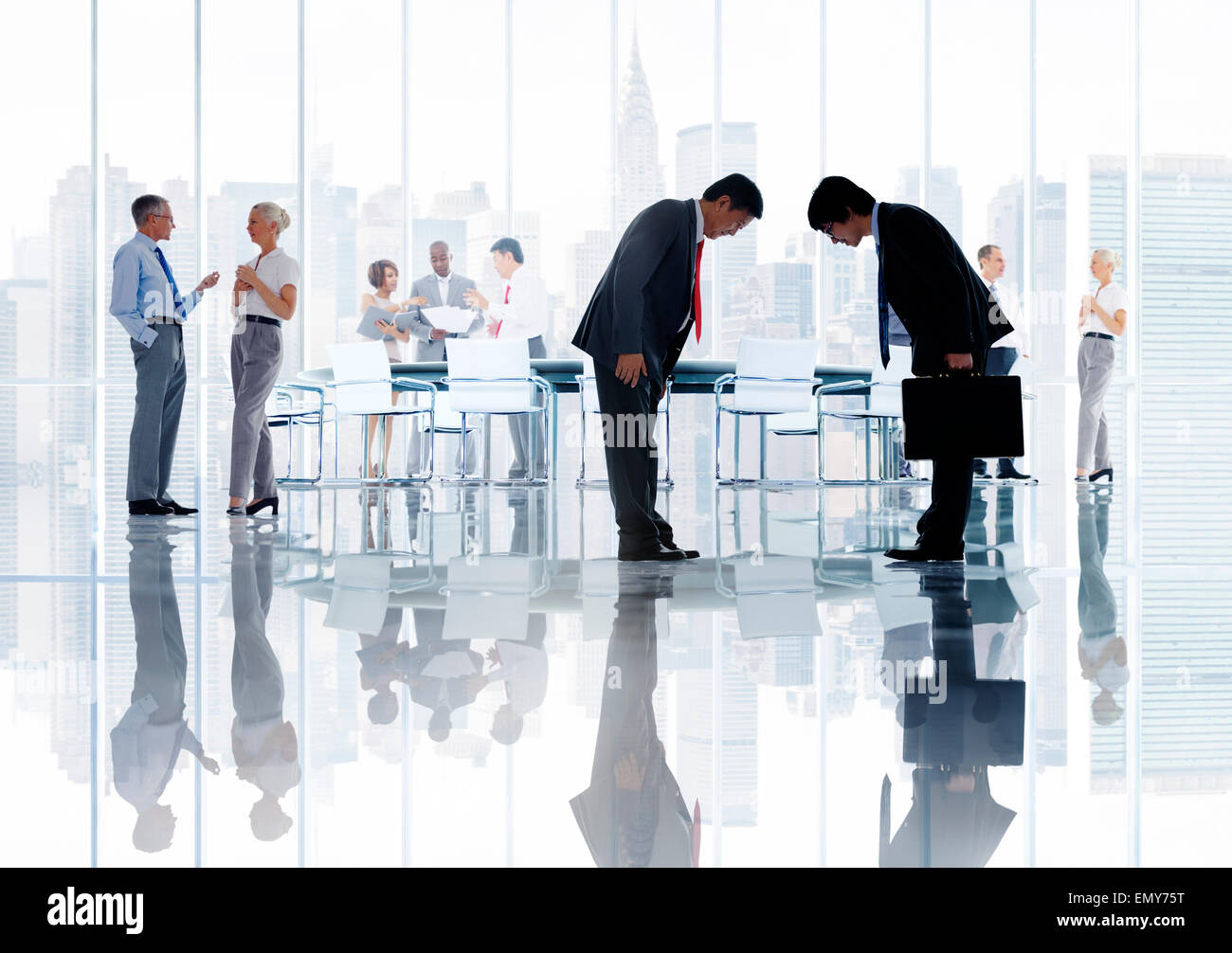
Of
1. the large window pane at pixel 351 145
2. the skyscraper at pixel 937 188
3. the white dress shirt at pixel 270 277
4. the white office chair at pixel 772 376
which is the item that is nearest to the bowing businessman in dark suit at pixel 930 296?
the white dress shirt at pixel 270 277

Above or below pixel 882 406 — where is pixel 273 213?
above

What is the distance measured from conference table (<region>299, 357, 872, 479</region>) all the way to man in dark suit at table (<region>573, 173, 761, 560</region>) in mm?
3229

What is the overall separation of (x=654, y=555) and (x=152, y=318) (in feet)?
8.87

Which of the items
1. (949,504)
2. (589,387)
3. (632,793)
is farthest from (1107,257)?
(632,793)

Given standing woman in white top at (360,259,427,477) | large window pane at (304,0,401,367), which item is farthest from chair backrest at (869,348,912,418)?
large window pane at (304,0,401,367)

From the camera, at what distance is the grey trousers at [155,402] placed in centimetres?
467

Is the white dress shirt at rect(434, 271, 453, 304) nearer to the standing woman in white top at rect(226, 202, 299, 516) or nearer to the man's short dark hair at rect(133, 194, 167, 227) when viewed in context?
the standing woman in white top at rect(226, 202, 299, 516)

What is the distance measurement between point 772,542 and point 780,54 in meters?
7.89

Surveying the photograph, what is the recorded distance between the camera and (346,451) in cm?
1014

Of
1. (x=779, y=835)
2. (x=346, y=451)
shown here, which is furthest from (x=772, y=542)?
(x=346, y=451)

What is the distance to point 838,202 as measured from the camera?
3.03m

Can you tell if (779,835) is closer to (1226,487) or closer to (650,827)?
(650,827)

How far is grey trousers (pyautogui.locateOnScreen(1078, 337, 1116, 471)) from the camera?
6.86 metres

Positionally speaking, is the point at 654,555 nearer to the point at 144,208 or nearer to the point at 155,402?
the point at 155,402
